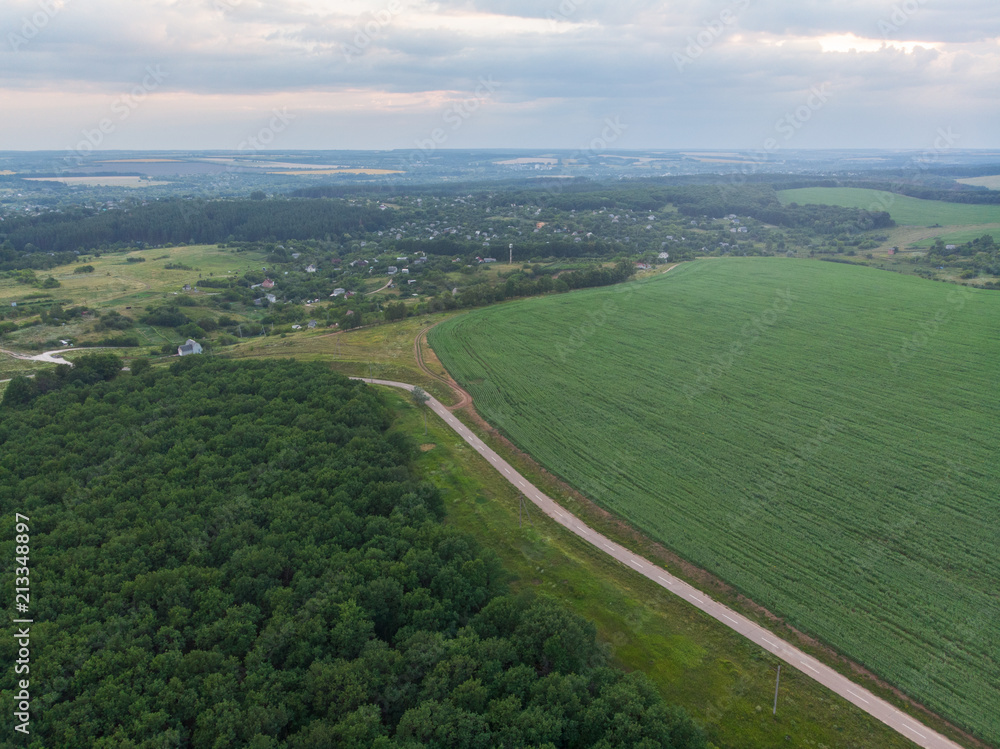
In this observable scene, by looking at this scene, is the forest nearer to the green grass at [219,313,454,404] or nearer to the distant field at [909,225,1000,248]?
the green grass at [219,313,454,404]

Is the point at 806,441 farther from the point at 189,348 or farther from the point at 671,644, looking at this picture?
the point at 189,348

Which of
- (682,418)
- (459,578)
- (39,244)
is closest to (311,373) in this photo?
(459,578)

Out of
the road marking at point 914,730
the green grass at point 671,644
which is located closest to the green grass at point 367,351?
the green grass at point 671,644

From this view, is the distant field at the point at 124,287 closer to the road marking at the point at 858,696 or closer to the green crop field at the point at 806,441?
the green crop field at the point at 806,441

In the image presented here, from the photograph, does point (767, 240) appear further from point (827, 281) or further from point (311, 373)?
point (311, 373)

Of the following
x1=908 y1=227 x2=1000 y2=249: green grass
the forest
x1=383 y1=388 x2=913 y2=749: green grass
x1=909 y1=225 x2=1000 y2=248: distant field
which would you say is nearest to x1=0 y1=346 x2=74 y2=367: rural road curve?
the forest

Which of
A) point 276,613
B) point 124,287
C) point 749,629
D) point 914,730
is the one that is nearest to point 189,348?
point 124,287
